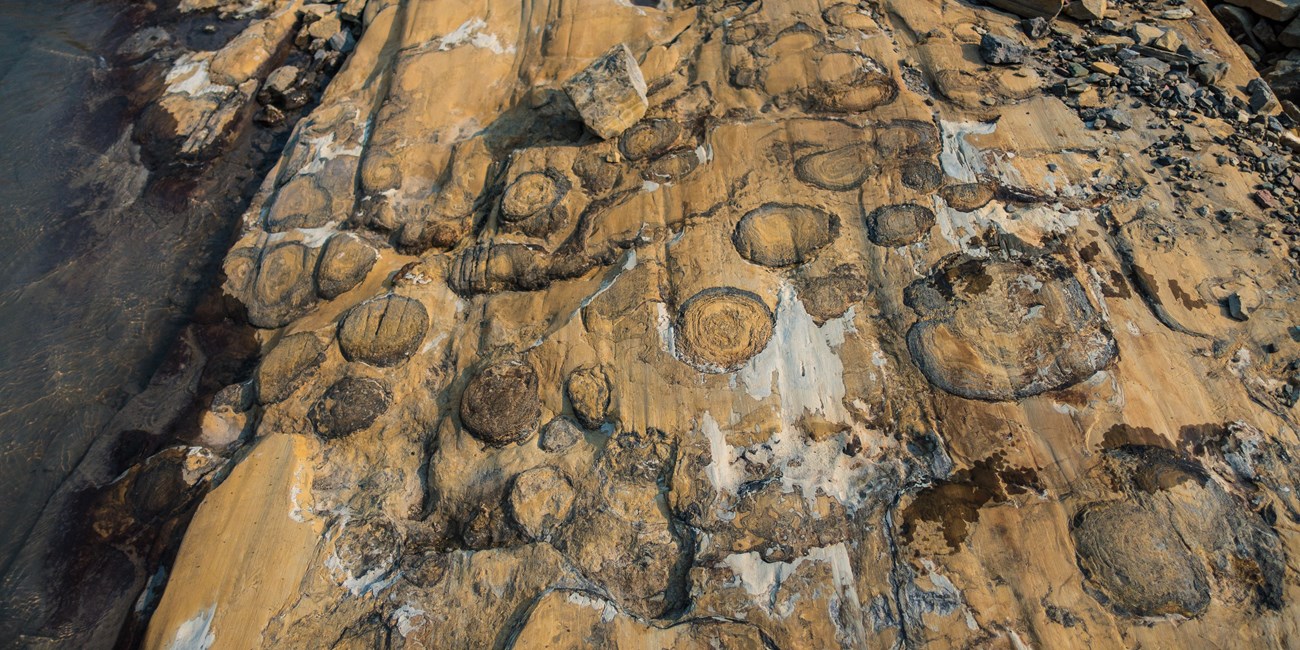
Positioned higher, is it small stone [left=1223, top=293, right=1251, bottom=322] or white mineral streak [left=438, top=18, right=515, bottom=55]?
white mineral streak [left=438, top=18, right=515, bottom=55]

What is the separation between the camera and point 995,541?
3.30 m

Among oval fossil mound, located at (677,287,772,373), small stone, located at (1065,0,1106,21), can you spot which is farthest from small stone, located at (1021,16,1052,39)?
oval fossil mound, located at (677,287,772,373)

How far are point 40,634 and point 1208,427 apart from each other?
681 cm

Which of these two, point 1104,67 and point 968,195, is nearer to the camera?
point 968,195

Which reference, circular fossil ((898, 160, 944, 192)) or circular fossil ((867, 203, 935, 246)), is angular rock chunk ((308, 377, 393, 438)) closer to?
circular fossil ((867, 203, 935, 246))

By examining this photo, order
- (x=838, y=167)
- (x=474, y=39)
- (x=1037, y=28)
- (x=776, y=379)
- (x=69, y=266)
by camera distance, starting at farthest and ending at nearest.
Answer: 1. (x=474, y=39)
2. (x=69, y=266)
3. (x=1037, y=28)
4. (x=838, y=167)
5. (x=776, y=379)

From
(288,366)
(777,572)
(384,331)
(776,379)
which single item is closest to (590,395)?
(776,379)

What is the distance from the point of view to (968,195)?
443cm

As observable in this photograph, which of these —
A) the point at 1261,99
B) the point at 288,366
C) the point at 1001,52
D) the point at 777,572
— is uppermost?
the point at 1001,52

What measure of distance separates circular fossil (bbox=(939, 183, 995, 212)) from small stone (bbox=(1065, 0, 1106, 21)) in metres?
2.48

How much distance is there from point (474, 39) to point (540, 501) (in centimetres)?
472

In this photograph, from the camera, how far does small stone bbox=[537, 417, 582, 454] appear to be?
3922 mm

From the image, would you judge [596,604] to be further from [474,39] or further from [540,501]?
[474,39]

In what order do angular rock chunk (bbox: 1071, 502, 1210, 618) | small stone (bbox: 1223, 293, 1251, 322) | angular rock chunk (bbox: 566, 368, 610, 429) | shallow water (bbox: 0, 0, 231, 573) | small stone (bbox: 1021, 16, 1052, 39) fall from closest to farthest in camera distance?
angular rock chunk (bbox: 1071, 502, 1210, 618) < small stone (bbox: 1223, 293, 1251, 322) < angular rock chunk (bbox: 566, 368, 610, 429) < shallow water (bbox: 0, 0, 231, 573) < small stone (bbox: 1021, 16, 1052, 39)
